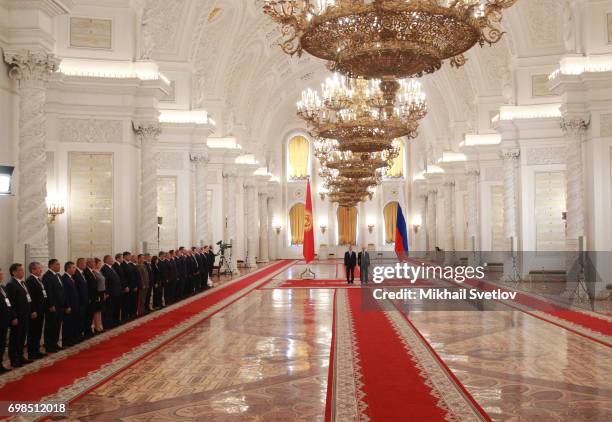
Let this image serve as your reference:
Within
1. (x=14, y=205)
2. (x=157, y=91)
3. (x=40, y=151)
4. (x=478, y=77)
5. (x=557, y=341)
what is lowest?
(x=557, y=341)

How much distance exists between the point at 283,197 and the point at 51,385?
35033 millimetres

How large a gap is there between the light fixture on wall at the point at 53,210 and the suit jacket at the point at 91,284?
381 cm

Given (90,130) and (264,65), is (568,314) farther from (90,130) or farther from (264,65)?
(264,65)

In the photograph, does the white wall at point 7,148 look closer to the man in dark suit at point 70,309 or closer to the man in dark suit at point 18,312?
the man in dark suit at point 70,309

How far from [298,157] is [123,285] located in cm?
3087

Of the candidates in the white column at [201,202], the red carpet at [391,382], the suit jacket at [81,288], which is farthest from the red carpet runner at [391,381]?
the white column at [201,202]

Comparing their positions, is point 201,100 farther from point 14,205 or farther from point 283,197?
point 283,197

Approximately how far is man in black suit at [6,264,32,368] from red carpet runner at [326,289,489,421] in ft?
11.7

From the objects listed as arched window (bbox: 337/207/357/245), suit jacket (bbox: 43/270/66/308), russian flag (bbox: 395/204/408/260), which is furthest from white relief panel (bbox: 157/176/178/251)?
arched window (bbox: 337/207/357/245)

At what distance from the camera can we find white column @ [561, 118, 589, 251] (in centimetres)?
1447

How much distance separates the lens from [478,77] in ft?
78.3

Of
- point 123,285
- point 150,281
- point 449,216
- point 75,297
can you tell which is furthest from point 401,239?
point 449,216

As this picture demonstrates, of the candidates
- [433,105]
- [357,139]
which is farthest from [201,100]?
[433,105]

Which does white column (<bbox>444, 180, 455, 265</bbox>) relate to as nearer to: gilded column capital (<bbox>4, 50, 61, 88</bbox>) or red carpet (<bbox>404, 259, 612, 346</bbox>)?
red carpet (<bbox>404, 259, 612, 346</bbox>)
